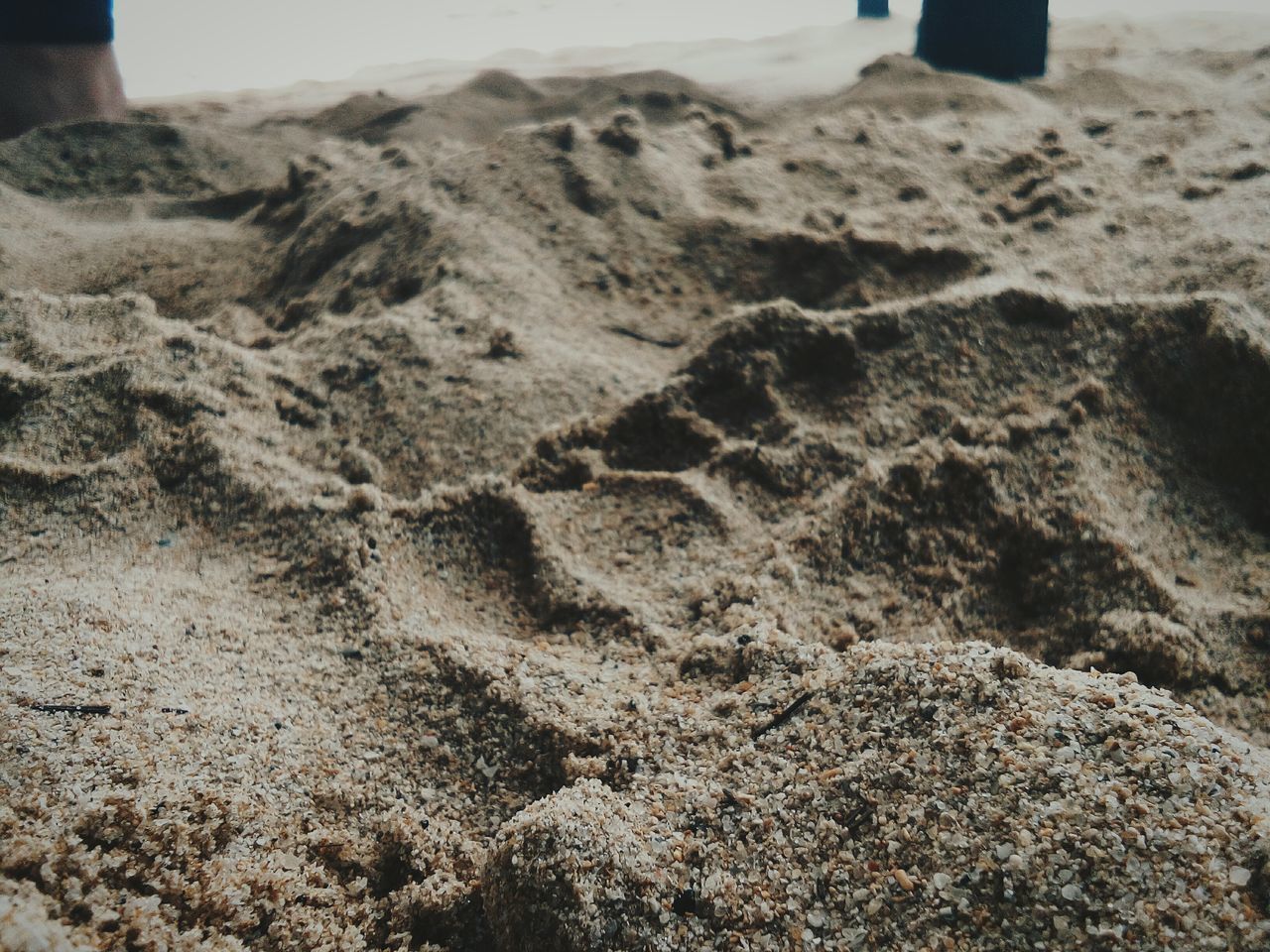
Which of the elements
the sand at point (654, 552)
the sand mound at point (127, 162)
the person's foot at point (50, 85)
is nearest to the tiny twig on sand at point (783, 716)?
the sand at point (654, 552)

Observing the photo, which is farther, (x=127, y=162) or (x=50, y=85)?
(x=50, y=85)

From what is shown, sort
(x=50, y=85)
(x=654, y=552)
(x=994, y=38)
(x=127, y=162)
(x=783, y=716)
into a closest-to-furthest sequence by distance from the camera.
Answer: (x=783, y=716) → (x=654, y=552) → (x=127, y=162) → (x=994, y=38) → (x=50, y=85)

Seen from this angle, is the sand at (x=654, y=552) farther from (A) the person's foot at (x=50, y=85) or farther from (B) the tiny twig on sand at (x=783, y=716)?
(A) the person's foot at (x=50, y=85)

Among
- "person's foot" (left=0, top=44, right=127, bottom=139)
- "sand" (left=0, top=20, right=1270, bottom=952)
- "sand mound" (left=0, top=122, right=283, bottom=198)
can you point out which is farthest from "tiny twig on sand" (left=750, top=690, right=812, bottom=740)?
"person's foot" (left=0, top=44, right=127, bottom=139)

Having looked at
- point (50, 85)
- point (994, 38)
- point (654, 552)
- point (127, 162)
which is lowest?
point (654, 552)

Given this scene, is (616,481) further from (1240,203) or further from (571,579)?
(1240,203)

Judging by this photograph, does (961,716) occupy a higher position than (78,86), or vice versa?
(78,86)

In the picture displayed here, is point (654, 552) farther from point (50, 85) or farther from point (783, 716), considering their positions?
point (50, 85)

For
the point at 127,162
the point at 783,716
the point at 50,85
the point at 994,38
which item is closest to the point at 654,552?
the point at 783,716

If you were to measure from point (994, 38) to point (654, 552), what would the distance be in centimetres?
337

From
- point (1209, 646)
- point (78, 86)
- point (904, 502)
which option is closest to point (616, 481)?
point (904, 502)

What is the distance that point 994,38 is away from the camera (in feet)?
12.4

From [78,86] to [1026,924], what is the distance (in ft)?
15.5

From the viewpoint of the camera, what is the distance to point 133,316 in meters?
2.02
